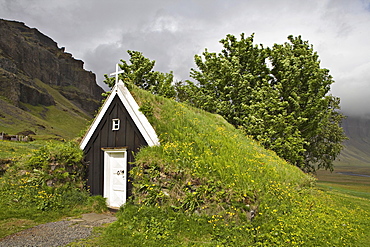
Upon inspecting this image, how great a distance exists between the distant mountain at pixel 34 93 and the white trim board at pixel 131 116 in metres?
65.1

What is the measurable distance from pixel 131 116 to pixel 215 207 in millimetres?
5825

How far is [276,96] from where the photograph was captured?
20547 mm

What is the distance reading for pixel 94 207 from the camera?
35.9ft

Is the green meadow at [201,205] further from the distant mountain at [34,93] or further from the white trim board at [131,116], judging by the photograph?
the distant mountain at [34,93]

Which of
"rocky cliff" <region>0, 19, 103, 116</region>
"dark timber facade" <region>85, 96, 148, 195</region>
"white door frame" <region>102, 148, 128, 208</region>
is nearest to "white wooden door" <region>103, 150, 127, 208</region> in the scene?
"white door frame" <region>102, 148, 128, 208</region>

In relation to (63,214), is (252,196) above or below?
above

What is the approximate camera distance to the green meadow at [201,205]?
24.6 feet

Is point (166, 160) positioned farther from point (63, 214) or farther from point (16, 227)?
point (16, 227)

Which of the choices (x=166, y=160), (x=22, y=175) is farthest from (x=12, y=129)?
(x=166, y=160)

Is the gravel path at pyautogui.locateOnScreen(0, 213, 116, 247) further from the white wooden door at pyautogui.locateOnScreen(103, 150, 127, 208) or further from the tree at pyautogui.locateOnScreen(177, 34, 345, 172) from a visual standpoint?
the tree at pyautogui.locateOnScreen(177, 34, 345, 172)

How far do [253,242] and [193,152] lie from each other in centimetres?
420

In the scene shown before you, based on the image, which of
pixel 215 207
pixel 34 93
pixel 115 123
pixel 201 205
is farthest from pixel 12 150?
pixel 34 93

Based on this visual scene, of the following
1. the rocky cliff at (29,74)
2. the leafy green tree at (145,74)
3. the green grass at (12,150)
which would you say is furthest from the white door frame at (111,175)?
the rocky cliff at (29,74)

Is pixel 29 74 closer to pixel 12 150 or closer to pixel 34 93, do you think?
pixel 34 93
